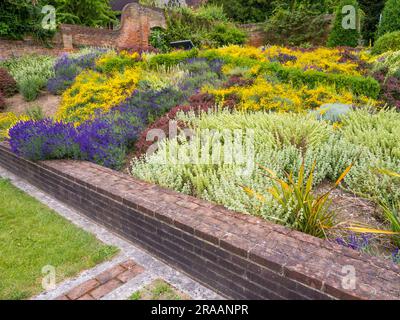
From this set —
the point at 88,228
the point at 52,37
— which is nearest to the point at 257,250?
the point at 88,228

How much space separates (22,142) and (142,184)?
2362mm

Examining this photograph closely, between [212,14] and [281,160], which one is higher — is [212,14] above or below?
above

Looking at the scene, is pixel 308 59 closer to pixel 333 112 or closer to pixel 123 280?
pixel 333 112

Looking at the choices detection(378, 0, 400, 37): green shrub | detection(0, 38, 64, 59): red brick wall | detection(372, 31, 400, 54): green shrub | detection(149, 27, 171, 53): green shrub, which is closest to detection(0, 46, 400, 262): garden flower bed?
detection(372, 31, 400, 54): green shrub

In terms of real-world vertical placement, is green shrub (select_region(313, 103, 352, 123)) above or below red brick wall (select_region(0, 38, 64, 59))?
below

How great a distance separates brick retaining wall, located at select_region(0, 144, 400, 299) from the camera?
7.13 feet

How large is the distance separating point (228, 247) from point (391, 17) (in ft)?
52.8

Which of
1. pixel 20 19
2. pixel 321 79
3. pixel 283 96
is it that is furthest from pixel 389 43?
pixel 20 19

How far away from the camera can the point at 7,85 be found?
9992 mm

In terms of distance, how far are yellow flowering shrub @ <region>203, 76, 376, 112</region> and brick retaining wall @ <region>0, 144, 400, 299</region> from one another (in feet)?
10.2

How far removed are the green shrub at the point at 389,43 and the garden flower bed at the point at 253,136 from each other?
2.86 meters

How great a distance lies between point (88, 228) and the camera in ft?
12.7

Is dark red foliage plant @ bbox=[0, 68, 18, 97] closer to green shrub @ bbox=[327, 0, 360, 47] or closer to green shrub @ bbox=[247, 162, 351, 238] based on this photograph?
green shrub @ bbox=[247, 162, 351, 238]

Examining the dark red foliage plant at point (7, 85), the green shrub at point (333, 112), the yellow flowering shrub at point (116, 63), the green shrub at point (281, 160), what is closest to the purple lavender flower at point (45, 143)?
the green shrub at point (281, 160)
